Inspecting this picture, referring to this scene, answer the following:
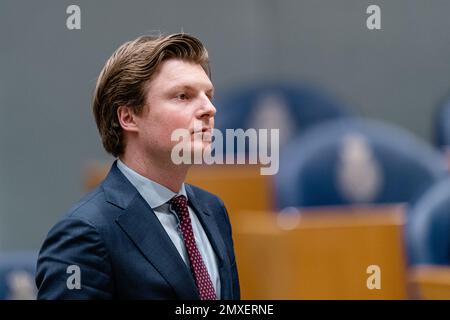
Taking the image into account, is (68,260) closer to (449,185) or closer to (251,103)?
(449,185)

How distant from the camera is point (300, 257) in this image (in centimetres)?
160

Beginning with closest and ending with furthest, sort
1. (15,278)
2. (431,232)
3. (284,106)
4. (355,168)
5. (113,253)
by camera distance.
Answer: (113,253)
(15,278)
(431,232)
(355,168)
(284,106)

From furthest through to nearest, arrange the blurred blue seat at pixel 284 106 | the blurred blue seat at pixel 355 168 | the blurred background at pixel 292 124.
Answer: the blurred blue seat at pixel 284 106
the blurred blue seat at pixel 355 168
the blurred background at pixel 292 124

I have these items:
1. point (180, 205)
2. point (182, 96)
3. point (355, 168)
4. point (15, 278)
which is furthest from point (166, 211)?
point (355, 168)

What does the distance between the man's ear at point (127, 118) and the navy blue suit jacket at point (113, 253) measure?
0.17 ft

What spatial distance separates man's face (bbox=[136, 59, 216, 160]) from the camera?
85 centimetres

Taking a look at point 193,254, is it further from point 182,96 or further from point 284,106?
point 284,106

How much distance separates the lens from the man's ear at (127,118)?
866mm

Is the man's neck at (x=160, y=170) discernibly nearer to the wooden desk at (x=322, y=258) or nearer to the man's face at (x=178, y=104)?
the man's face at (x=178, y=104)

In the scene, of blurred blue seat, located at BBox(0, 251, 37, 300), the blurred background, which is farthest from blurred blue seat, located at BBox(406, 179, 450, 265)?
blurred blue seat, located at BBox(0, 251, 37, 300)

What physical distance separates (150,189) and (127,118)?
72 millimetres

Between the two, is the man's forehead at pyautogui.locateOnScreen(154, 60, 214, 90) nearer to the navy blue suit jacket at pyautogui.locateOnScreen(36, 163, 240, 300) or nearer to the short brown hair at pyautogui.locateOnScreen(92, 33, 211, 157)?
the short brown hair at pyautogui.locateOnScreen(92, 33, 211, 157)

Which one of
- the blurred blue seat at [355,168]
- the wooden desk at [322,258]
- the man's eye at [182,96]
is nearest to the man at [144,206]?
the man's eye at [182,96]

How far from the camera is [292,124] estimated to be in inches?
111
